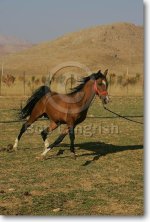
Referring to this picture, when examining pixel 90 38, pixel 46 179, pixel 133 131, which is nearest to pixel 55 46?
pixel 90 38

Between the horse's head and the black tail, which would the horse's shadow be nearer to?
the black tail

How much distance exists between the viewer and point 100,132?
15.3 metres

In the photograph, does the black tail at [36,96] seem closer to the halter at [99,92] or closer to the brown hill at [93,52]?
the halter at [99,92]

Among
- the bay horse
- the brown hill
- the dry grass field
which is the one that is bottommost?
the dry grass field

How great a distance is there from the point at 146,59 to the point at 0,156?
6063mm

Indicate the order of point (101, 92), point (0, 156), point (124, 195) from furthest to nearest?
point (0, 156) < point (101, 92) < point (124, 195)

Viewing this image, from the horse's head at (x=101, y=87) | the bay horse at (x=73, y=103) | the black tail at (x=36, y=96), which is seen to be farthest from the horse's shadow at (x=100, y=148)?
the horse's head at (x=101, y=87)

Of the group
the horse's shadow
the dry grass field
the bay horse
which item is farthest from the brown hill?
the bay horse

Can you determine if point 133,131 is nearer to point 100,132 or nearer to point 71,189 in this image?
point 100,132

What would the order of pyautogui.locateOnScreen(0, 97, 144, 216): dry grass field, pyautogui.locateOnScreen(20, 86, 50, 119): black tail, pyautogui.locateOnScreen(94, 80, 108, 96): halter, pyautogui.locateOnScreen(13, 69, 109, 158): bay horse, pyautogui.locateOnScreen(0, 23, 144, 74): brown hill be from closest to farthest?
pyautogui.locateOnScreen(0, 97, 144, 216): dry grass field → pyautogui.locateOnScreen(94, 80, 108, 96): halter → pyautogui.locateOnScreen(13, 69, 109, 158): bay horse → pyautogui.locateOnScreen(20, 86, 50, 119): black tail → pyautogui.locateOnScreen(0, 23, 144, 74): brown hill

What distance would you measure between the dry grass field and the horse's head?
1558 millimetres

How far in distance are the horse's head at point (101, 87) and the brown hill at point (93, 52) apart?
49025 mm

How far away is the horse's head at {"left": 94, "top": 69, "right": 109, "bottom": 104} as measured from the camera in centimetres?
974

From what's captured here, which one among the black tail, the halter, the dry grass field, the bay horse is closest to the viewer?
the dry grass field
